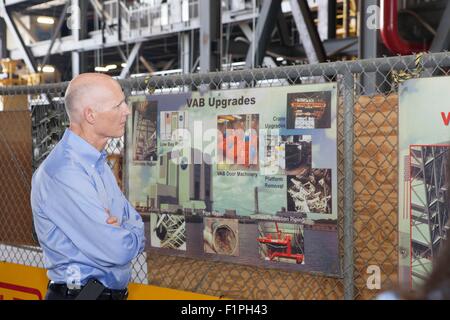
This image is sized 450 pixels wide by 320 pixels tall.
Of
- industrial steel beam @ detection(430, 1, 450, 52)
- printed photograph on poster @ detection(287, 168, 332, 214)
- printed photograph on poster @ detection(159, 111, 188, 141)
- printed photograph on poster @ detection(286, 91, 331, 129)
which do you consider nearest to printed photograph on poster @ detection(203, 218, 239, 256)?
printed photograph on poster @ detection(287, 168, 332, 214)

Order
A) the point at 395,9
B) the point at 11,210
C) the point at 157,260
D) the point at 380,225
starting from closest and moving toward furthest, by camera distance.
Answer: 1. the point at 380,225
2. the point at 157,260
3. the point at 11,210
4. the point at 395,9

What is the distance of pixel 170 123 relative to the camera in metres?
4.23

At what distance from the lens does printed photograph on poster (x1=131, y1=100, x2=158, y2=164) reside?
170 inches

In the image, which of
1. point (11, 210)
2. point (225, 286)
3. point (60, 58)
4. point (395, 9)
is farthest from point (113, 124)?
point (60, 58)

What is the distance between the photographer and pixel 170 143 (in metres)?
4.22

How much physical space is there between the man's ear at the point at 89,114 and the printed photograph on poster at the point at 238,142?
1.01 meters

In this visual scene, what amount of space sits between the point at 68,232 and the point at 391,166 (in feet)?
5.81

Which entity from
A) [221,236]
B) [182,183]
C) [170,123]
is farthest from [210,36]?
[221,236]

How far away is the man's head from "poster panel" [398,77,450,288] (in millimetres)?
1538

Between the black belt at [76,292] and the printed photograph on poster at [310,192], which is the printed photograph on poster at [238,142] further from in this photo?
the black belt at [76,292]

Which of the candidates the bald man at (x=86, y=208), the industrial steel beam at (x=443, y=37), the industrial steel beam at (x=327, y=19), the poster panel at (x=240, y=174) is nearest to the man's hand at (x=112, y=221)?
the bald man at (x=86, y=208)

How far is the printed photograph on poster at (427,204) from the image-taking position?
123 inches

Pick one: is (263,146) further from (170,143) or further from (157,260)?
(157,260)

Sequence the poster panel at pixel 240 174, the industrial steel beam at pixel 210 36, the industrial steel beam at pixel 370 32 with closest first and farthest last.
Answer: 1. the poster panel at pixel 240 174
2. the industrial steel beam at pixel 370 32
3. the industrial steel beam at pixel 210 36
